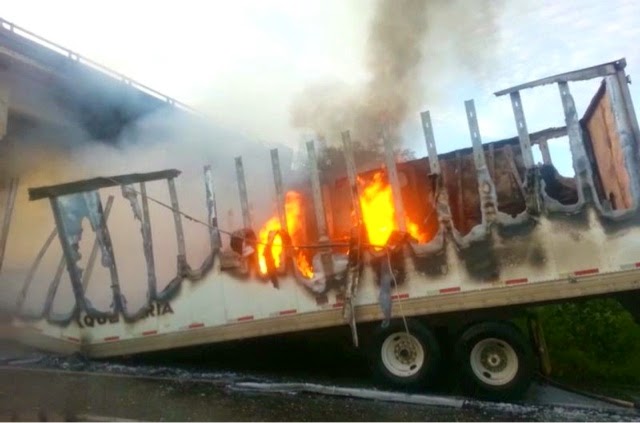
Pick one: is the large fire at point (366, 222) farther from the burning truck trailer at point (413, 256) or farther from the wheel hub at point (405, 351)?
the wheel hub at point (405, 351)

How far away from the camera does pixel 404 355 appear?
6.61m

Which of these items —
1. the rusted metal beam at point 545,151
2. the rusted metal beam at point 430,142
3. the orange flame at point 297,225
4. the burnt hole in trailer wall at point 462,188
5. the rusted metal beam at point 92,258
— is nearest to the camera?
the rusted metal beam at point 430,142

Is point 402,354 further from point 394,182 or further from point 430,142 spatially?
point 430,142

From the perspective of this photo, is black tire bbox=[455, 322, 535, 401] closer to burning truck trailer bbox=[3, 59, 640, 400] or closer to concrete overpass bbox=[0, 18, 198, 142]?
burning truck trailer bbox=[3, 59, 640, 400]

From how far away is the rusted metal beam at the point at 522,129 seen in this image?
248 inches

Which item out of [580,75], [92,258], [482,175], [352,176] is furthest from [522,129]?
[92,258]

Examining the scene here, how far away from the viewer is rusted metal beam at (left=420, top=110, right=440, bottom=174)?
6711 millimetres

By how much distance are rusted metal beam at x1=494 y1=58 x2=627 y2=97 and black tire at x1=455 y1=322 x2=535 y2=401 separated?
2725mm

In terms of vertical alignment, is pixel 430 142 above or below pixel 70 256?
above

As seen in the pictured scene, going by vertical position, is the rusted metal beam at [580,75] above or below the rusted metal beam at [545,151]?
above

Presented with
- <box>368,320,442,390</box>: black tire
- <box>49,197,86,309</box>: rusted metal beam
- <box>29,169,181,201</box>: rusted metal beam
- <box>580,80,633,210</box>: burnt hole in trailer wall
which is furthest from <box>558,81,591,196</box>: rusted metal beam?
<box>49,197,86,309</box>: rusted metal beam

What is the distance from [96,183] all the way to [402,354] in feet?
17.2

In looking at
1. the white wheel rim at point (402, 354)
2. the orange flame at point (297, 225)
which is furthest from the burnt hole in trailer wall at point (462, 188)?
the orange flame at point (297, 225)

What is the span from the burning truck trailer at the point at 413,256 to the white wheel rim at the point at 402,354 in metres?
0.02
